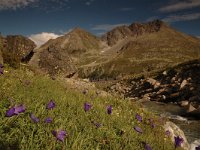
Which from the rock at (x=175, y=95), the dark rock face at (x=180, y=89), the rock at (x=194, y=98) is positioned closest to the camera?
the rock at (x=194, y=98)

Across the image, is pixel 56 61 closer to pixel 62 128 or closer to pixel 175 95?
pixel 175 95

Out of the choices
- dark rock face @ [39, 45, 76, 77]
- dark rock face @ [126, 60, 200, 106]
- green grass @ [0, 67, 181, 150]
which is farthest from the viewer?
dark rock face @ [126, 60, 200, 106]

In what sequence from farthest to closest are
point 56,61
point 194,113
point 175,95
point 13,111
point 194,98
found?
point 175,95 < point 194,98 < point 56,61 < point 194,113 < point 13,111

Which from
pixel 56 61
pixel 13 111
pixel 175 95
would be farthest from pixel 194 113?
pixel 13 111

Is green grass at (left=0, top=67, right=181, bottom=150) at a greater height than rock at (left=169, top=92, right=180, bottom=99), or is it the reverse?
green grass at (left=0, top=67, right=181, bottom=150)

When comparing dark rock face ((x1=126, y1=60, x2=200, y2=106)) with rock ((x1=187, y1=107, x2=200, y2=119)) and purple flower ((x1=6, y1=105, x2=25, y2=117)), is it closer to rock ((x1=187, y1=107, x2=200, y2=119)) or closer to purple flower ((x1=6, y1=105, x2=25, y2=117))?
rock ((x1=187, y1=107, x2=200, y2=119))

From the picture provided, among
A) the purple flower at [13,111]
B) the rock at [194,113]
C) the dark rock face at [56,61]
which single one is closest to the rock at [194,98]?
the rock at [194,113]

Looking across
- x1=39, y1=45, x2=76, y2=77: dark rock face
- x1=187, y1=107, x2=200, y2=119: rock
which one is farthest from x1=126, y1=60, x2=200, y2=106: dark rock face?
x1=39, y1=45, x2=76, y2=77: dark rock face

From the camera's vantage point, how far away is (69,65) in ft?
89.7

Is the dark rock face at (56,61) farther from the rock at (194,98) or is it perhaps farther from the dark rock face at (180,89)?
the rock at (194,98)

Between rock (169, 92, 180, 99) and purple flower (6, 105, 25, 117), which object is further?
rock (169, 92, 180, 99)

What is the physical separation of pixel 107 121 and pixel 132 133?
694 mm

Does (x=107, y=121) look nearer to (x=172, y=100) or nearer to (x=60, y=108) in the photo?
(x=60, y=108)

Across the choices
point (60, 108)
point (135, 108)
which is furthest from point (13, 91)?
point (135, 108)
